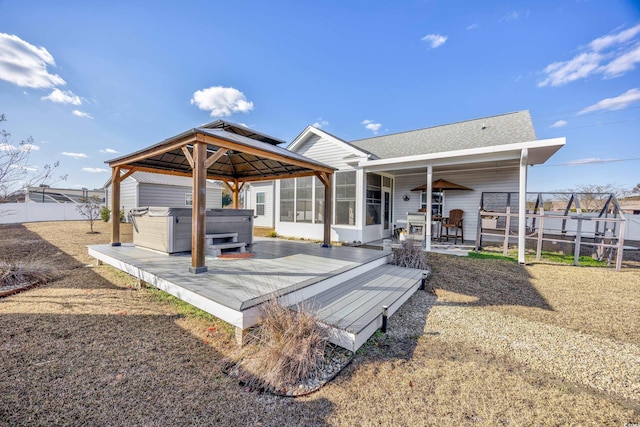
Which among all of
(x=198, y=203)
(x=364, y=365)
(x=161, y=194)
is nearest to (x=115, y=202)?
(x=198, y=203)

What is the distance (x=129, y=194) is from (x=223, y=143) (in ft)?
50.5

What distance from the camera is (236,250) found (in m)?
5.82

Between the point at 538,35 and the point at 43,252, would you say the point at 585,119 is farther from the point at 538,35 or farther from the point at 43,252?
the point at 43,252

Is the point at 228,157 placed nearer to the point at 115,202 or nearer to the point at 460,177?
the point at 115,202

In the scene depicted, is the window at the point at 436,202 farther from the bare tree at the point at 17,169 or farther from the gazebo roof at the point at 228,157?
the bare tree at the point at 17,169

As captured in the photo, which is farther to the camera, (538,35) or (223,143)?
(538,35)

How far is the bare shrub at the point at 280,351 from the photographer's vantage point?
2287mm

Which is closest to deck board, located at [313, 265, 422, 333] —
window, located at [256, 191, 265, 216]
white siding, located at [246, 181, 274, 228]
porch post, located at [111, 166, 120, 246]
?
porch post, located at [111, 166, 120, 246]

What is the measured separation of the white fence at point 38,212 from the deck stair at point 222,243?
704 inches

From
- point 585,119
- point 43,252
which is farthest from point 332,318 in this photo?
point 585,119

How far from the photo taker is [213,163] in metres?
5.22

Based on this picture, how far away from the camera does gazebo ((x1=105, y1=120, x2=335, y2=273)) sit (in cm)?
381

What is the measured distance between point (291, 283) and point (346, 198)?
5885 millimetres

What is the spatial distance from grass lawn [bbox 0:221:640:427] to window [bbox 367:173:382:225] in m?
4.78
